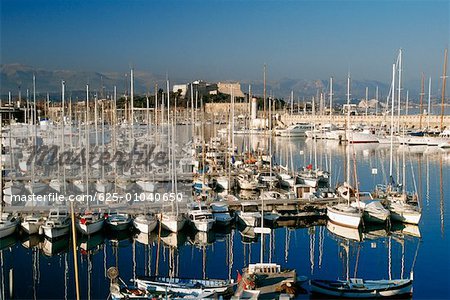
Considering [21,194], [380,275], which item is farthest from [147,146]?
[380,275]

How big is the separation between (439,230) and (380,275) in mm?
5518

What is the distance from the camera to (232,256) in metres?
15.0

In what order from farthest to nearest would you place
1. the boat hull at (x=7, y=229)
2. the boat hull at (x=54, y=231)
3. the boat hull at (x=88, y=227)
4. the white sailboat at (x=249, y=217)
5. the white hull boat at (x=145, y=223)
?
the white sailboat at (x=249, y=217) → the white hull boat at (x=145, y=223) → the boat hull at (x=88, y=227) → the boat hull at (x=7, y=229) → the boat hull at (x=54, y=231)

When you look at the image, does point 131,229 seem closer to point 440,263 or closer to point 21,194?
point 21,194

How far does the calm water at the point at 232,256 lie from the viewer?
13.2 m

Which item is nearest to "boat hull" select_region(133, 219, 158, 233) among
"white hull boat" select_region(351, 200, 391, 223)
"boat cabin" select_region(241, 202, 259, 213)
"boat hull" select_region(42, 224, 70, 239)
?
"boat hull" select_region(42, 224, 70, 239)

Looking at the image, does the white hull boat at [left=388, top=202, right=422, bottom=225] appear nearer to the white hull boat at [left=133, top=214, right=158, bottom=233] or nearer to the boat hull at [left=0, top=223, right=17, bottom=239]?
the white hull boat at [left=133, top=214, right=158, bottom=233]

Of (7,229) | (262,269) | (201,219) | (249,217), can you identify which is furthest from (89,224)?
(262,269)

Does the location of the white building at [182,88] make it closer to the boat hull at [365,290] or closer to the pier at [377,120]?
the pier at [377,120]

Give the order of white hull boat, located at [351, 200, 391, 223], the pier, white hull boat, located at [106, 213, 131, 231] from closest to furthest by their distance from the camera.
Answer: white hull boat, located at [106, 213, 131, 231] → white hull boat, located at [351, 200, 391, 223] → the pier

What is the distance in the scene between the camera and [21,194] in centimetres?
2117

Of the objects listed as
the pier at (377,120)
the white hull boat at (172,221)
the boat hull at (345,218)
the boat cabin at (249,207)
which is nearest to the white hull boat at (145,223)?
the white hull boat at (172,221)

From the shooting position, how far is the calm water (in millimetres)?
13188

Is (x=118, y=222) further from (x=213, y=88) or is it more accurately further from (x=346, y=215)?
(x=213, y=88)
